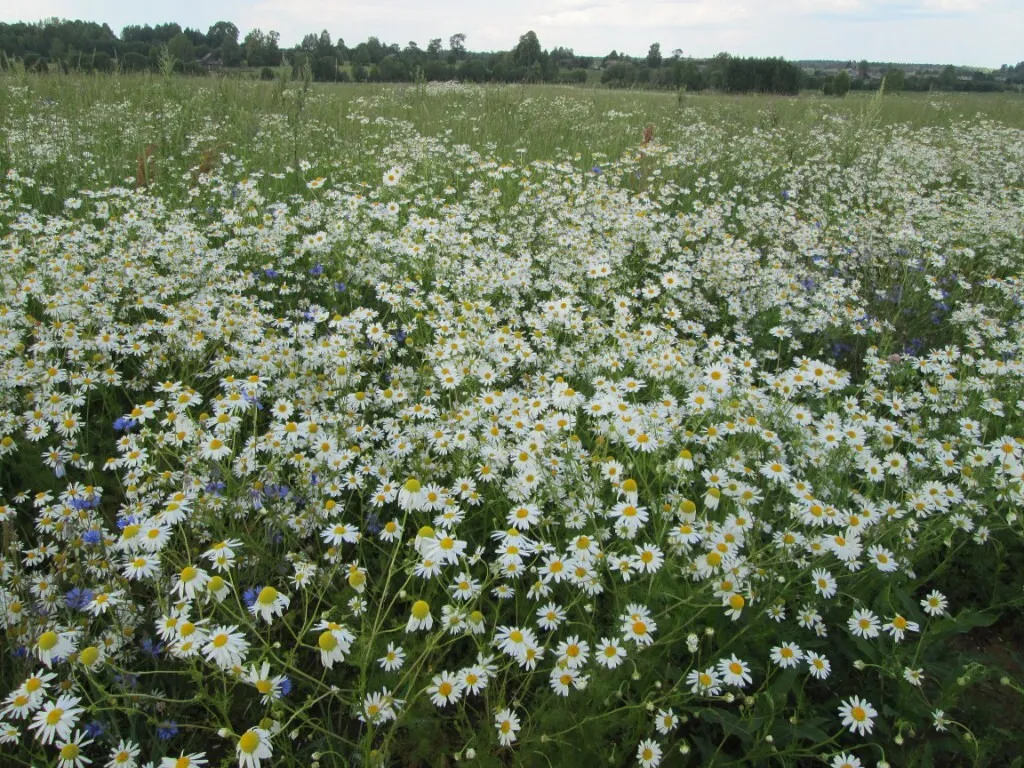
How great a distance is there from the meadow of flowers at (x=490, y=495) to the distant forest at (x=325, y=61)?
15.8 ft

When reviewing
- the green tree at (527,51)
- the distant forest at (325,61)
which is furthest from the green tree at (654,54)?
the green tree at (527,51)

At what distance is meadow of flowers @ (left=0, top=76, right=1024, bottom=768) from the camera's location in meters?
1.57

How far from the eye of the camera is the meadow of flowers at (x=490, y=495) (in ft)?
5.14

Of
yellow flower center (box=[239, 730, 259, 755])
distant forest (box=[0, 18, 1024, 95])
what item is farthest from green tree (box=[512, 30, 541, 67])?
yellow flower center (box=[239, 730, 259, 755])

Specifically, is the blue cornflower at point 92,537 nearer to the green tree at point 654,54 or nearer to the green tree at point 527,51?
the green tree at point 527,51

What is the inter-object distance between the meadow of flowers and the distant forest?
15.8 ft

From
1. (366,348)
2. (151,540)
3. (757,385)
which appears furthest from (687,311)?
(151,540)

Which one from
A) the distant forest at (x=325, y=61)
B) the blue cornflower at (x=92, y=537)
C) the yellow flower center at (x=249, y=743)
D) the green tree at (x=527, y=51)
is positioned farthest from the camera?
the green tree at (x=527, y=51)

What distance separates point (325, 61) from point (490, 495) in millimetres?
11412

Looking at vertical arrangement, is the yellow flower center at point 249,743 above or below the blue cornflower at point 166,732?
above

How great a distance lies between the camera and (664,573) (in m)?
1.80

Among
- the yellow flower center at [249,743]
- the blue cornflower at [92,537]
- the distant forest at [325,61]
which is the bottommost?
the yellow flower center at [249,743]

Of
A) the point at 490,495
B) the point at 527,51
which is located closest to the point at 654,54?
the point at 527,51

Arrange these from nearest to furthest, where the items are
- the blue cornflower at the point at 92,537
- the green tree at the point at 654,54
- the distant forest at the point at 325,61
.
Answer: the blue cornflower at the point at 92,537 → the distant forest at the point at 325,61 → the green tree at the point at 654,54
